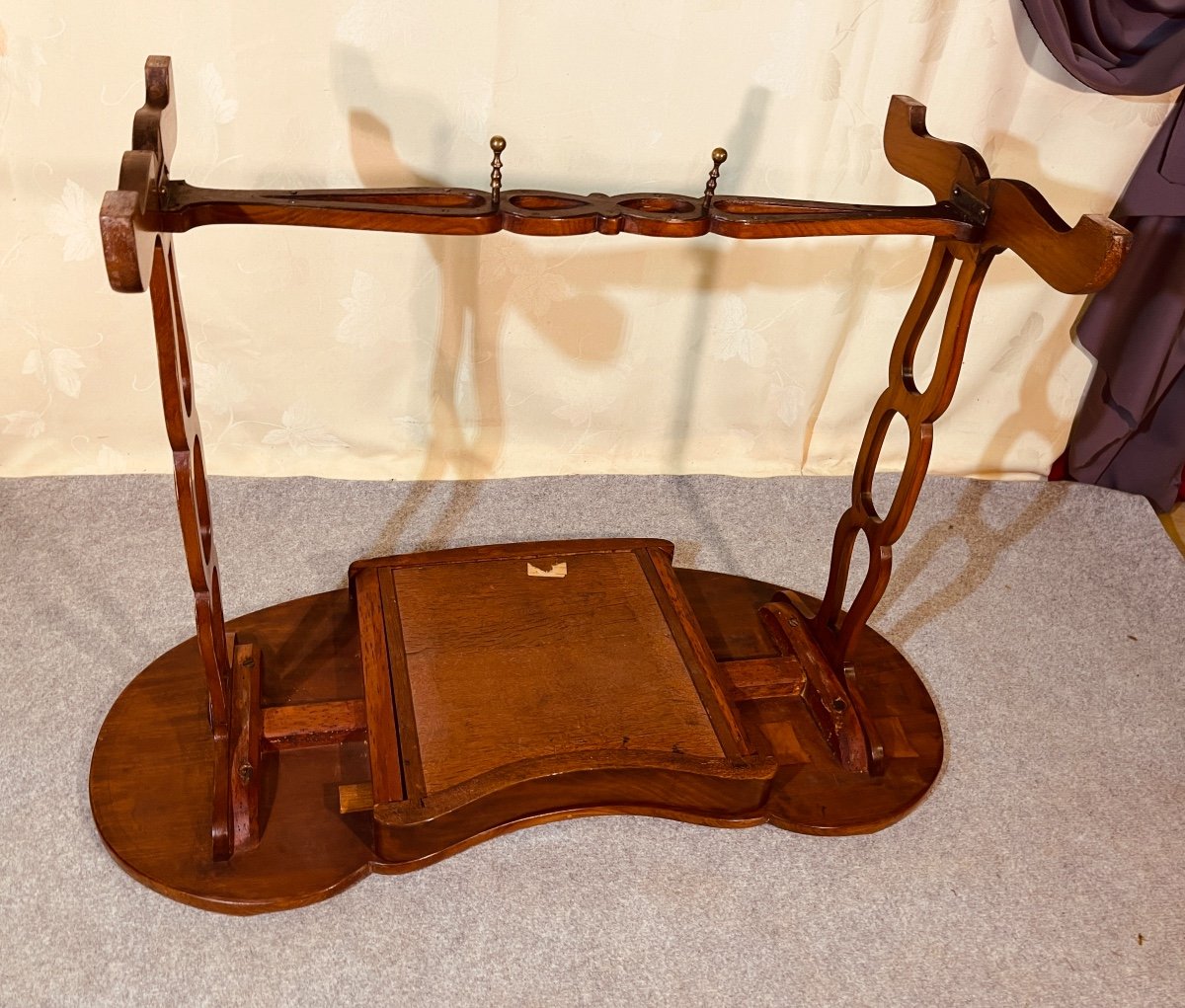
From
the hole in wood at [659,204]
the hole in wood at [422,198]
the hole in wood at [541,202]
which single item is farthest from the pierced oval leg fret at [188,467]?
the hole in wood at [659,204]

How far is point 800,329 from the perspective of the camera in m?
2.07

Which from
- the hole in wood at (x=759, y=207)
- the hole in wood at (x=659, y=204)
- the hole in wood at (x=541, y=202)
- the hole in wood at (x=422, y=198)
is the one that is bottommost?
the hole in wood at (x=422, y=198)

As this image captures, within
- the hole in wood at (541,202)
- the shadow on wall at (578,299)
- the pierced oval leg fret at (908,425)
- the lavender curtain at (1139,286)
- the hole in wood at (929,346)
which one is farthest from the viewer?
the hole in wood at (929,346)

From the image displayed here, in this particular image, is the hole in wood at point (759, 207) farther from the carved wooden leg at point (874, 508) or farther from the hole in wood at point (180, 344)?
the hole in wood at point (180, 344)

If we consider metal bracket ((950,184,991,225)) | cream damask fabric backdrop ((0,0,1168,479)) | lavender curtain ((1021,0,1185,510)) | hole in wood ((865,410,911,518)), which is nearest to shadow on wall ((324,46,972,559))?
cream damask fabric backdrop ((0,0,1168,479))

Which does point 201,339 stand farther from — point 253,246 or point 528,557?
point 528,557

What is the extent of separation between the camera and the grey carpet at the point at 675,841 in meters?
1.32

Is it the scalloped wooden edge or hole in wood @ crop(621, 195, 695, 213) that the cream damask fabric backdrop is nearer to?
the scalloped wooden edge

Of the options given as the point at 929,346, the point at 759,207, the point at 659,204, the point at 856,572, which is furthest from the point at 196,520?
the point at 929,346

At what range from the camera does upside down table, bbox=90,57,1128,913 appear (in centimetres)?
121

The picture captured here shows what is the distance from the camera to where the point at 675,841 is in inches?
58.3

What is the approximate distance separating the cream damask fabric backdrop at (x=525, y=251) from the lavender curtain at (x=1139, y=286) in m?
0.06

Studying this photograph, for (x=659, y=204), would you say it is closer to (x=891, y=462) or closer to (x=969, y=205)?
(x=969, y=205)

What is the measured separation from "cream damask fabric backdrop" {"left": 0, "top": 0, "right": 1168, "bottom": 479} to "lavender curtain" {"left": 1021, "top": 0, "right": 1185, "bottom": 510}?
0.06m
